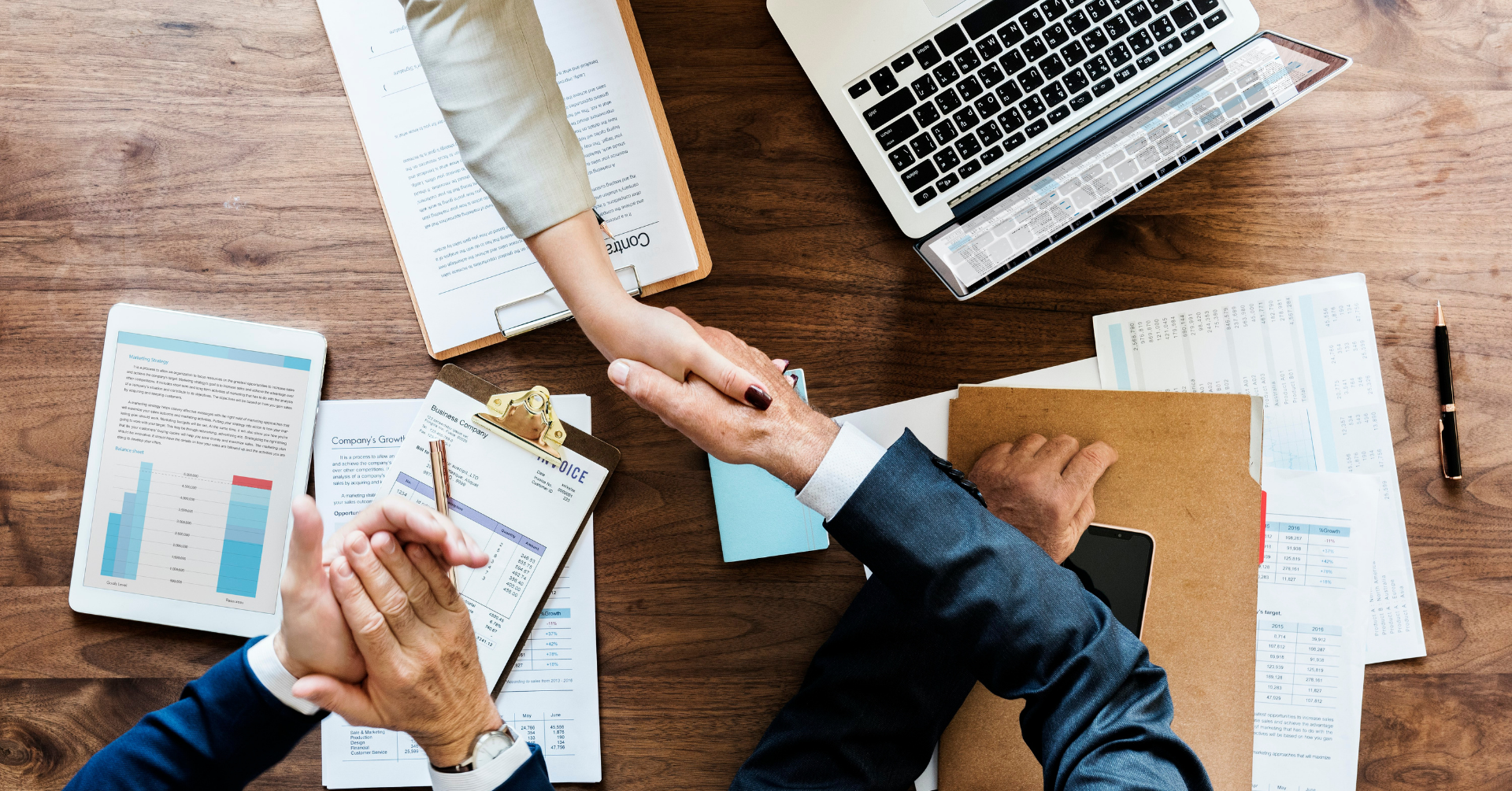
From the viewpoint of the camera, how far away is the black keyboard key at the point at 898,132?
1.03 m

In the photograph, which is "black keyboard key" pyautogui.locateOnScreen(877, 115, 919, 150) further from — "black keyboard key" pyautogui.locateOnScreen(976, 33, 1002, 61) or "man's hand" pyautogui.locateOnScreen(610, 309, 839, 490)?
"man's hand" pyautogui.locateOnScreen(610, 309, 839, 490)

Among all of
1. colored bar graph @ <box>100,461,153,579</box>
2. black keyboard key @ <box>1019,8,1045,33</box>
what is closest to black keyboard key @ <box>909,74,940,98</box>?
black keyboard key @ <box>1019,8,1045,33</box>

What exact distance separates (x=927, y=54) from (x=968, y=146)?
0.39ft

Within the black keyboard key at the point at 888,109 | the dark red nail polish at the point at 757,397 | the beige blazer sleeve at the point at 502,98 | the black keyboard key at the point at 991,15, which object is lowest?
the dark red nail polish at the point at 757,397

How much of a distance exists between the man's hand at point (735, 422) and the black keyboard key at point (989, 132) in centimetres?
41

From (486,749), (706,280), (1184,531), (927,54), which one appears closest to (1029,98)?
(927,54)

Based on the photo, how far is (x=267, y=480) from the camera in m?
1.10

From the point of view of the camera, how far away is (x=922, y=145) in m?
1.03

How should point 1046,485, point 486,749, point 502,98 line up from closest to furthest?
point 502,98 < point 486,749 < point 1046,485

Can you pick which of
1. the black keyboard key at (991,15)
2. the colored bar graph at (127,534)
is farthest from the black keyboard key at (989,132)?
the colored bar graph at (127,534)

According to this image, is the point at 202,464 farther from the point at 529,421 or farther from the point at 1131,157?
the point at 1131,157

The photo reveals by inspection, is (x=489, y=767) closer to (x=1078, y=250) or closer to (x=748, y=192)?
(x=748, y=192)

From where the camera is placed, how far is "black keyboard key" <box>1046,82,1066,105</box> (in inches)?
40.0

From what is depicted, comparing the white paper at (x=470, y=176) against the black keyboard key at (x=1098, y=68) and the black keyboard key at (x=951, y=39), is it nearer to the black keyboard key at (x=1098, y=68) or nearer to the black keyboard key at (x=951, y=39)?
the black keyboard key at (x=951, y=39)
